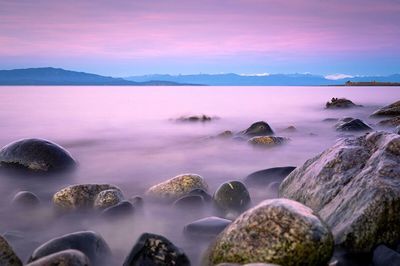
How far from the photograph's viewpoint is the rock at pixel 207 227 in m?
6.70

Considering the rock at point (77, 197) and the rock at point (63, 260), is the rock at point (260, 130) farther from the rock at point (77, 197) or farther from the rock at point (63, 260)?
the rock at point (63, 260)

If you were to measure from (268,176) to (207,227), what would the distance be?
3.76m

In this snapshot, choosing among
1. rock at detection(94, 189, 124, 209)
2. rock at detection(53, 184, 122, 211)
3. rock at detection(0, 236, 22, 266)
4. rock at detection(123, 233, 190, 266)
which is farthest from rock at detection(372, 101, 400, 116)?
rock at detection(0, 236, 22, 266)

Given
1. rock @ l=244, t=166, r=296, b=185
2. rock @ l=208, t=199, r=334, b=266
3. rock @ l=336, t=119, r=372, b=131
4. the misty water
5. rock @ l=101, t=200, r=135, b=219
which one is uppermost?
rock @ l=208, t=199, r=334, b=266

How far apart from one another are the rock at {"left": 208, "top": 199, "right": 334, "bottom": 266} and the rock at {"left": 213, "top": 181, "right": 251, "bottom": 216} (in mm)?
2771

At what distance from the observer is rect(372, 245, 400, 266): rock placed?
193 inches

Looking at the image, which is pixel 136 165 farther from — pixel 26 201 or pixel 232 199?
pixel 232 199

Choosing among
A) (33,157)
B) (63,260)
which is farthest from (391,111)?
(63,260)

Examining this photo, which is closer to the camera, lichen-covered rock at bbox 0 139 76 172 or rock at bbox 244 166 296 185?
rock at bbox 244 166 296 185

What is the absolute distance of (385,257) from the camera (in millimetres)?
5043

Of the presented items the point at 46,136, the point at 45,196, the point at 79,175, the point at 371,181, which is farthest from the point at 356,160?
the point at 46,136

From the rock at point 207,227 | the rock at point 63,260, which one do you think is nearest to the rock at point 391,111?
the rock at point 207,227

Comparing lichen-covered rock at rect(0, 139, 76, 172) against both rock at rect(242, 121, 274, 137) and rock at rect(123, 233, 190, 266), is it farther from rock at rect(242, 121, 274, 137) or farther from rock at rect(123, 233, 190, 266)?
rock at rect(242, 121, 274, 137)

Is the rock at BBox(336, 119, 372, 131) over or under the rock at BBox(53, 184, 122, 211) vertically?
over
